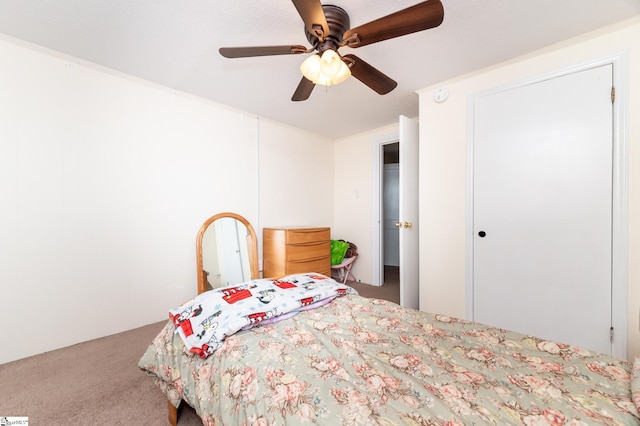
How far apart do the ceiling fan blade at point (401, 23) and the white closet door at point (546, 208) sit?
1.34m

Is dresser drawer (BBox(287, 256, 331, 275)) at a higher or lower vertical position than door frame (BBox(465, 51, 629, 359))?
lower

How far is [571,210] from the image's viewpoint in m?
1.88

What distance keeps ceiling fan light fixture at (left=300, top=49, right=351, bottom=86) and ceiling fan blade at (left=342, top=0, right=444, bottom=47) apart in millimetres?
109

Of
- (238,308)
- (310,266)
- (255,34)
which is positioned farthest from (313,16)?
(310,266)

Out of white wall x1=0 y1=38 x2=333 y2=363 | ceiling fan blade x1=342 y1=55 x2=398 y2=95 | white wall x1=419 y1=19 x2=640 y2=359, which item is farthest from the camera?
white wall x1=0 y1=38 x2=333 y2=363

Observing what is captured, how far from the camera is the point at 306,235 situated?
10.6 ft

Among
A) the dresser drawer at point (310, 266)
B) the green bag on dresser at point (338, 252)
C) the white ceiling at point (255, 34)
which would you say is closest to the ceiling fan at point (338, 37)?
the white ceiling at point (255, 34)

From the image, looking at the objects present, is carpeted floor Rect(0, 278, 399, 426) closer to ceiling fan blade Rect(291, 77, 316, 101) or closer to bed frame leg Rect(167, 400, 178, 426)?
bed frame leg Rect(167, 400, 178, 426)

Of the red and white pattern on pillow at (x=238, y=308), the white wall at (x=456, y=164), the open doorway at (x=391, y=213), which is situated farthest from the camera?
the open doorway at (x=391, y=213)

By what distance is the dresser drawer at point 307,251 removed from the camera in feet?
10.1

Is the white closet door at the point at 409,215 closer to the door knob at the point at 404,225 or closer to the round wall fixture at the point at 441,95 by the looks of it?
the door knob at the point at 404,225

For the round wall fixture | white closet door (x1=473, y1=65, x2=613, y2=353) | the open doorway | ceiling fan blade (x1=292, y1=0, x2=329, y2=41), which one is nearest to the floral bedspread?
white closet door (x1=473, y1=65, x2=613, y2=353)

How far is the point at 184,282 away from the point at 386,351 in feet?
7.64

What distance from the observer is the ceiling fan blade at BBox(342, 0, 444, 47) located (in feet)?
3.76
